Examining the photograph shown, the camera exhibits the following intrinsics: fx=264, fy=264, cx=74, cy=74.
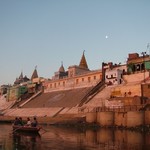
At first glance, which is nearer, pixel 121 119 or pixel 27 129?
pixel 27 129

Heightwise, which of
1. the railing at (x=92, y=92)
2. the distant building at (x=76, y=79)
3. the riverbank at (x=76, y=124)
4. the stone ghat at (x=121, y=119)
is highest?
the distant building at (x=76, y=79)

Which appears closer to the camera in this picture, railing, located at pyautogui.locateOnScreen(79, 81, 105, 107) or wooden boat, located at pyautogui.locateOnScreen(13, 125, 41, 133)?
wooden boat, located at pyautogui.locateOnScreen(13, 125, 41, 133)

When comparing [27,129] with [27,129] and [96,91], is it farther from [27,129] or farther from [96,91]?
[96,91]

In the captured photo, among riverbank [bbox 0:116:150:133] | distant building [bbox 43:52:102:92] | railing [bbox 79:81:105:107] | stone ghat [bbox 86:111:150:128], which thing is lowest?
riverbank [bbox 0:116:150:133]

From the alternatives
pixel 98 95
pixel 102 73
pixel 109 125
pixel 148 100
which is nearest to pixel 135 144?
pixel 109 125

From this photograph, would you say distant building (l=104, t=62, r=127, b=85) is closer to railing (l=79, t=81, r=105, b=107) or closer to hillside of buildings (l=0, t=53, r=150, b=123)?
hillside of buildings (l=0, t=53, r=150, b=123)

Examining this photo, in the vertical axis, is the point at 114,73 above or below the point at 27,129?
above

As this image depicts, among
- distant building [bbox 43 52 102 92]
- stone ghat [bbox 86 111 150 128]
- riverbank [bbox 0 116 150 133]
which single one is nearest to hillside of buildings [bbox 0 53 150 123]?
distant building [bbox 43 52 102 92]

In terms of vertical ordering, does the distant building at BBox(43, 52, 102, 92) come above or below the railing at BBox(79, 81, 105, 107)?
above

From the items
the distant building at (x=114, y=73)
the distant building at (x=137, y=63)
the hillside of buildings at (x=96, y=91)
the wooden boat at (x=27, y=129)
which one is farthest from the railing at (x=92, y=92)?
the wooden boat at (x=27, y=129)

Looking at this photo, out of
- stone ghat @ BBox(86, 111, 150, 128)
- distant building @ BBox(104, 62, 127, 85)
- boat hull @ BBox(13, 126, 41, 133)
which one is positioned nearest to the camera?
boat hull @ BBox(13, 126, 41, 133)

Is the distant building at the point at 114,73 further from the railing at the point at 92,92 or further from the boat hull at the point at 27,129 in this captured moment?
the boat hull at the point at 27,129

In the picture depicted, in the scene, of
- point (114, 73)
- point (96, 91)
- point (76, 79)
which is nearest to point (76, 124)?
point (96, 91)

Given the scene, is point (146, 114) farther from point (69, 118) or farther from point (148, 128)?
point (69, 118)
